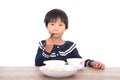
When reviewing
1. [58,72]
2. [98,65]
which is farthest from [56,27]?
[58,72]

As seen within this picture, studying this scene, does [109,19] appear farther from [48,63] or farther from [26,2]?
[48,63]

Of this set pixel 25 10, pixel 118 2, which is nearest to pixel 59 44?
pixel 25 10

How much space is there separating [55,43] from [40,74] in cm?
56

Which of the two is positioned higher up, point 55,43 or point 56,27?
point 56,27

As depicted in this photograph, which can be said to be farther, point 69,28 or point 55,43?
point 69,28

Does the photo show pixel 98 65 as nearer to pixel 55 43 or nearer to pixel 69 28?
pixel 55 43

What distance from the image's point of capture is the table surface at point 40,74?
1204mm

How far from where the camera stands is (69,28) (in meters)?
2.29

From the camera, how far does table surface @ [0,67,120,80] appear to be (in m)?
1.20

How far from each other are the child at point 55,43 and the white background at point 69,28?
463mm

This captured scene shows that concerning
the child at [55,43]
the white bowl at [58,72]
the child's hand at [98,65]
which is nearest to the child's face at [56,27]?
the child at [55,43]

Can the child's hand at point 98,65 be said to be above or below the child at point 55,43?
below

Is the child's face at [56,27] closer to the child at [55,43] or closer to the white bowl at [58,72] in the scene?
the child at [55,43]

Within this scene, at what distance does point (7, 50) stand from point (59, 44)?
0.67m
